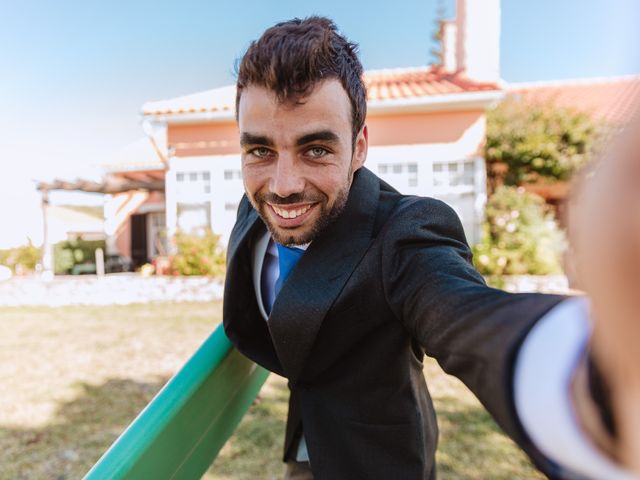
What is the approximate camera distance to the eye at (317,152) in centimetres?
140

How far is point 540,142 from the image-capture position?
1138cm

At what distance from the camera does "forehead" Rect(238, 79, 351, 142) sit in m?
1.37

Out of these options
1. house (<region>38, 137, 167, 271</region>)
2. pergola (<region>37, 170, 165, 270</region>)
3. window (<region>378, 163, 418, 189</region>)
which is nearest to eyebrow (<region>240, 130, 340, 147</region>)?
window (<region>378, 163, 418, 189</region>)

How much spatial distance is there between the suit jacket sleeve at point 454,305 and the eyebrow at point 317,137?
0.28m

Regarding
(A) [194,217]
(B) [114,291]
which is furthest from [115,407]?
(A) [194,217]

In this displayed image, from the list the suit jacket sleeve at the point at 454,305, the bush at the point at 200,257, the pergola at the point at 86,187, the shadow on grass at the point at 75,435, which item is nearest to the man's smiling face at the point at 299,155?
the suit jacket sleeve at the point at 454,305

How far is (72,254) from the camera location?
1698 centimetres

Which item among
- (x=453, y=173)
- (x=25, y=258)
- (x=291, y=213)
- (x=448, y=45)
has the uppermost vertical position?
(x=448, y=45)

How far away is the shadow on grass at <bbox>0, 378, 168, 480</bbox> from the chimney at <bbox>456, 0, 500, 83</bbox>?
1112 centimetres

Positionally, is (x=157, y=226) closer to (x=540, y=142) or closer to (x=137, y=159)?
(x=137, y=159)

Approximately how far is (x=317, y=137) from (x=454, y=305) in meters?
0.65

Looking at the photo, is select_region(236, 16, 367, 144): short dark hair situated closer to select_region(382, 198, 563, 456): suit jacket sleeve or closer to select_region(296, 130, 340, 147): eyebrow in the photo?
select_region(296, 130, 340, 147): eyebrow

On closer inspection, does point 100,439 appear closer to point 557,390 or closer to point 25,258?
point 557,390

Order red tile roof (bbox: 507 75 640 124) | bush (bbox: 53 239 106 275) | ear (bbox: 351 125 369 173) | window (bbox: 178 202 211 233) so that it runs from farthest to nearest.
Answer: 1. bush (bbox: 53 239 106 275)
2. red tile roof (bbox: 507 75 640 124)
3. window (bbox: 178 202 211 233)
4. ear (bbox: 351 125 369 173)
